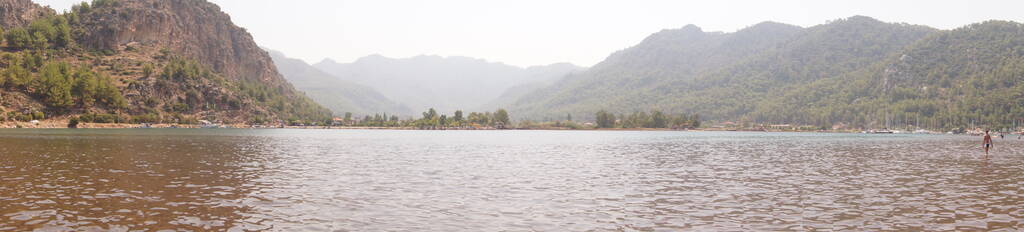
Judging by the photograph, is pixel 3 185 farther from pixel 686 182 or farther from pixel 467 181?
pixel 686 182

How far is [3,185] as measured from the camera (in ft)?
105

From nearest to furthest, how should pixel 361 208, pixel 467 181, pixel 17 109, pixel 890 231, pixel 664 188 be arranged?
pixel 890 231, pixel 361 208, pixel 664 188, pixel 467 181, pixel 17 109

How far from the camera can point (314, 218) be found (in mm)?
24078

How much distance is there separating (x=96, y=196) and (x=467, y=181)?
→ 20.7 meters

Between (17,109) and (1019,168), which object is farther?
(17,109)

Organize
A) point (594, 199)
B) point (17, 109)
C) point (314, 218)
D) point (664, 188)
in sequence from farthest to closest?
point (17, 109)
point (664, 188)
point (594, 199)
point (314, 218)

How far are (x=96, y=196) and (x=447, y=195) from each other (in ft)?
56.0

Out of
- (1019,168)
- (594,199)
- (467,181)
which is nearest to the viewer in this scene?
(594,199)

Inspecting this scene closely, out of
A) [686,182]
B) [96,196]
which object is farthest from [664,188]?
[96,196]

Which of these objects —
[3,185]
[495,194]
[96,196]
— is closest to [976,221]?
[495,194]

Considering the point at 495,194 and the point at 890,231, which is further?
the point at 495,194

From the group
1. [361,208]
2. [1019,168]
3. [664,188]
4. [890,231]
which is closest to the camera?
[890,231]

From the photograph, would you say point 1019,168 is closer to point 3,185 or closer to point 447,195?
point 447,195

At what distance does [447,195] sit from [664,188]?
44.7ft
